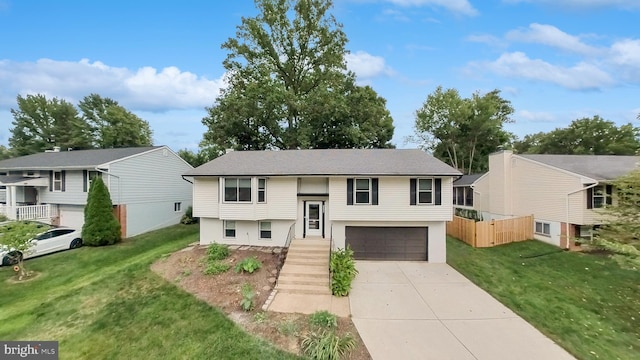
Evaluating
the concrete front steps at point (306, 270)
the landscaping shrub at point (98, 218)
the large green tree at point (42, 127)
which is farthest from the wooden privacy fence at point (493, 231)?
the large green tree at point (42, 127)

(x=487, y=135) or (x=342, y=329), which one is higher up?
(x=487, y=135)

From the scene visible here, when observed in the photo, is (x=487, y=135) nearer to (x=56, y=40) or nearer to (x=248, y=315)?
(x=248, y=315)

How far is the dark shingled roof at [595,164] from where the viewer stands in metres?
16.6

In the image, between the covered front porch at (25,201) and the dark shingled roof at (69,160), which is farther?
the dark shingled roof at (69,160)

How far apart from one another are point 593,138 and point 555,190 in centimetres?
3098

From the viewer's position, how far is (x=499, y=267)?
13.9 meters

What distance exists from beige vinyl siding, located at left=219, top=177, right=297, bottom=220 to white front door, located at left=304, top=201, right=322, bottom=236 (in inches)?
38.5

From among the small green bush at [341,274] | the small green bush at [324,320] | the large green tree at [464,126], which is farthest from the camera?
the large green tree at [464,126]

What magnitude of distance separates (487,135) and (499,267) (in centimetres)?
3091

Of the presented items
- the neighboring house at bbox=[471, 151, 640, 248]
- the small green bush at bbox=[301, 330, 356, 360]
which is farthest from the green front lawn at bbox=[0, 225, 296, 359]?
the neighboring house at bbox=[471, 151, 640, 248]

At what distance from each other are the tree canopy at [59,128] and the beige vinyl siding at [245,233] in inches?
1281

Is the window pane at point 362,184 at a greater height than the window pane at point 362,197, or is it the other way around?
the window pane at point 362,184

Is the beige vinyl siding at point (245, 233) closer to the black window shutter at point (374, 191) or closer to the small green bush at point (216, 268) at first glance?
the small green bush at point (216, 268)

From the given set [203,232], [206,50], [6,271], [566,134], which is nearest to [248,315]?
[203,232]
